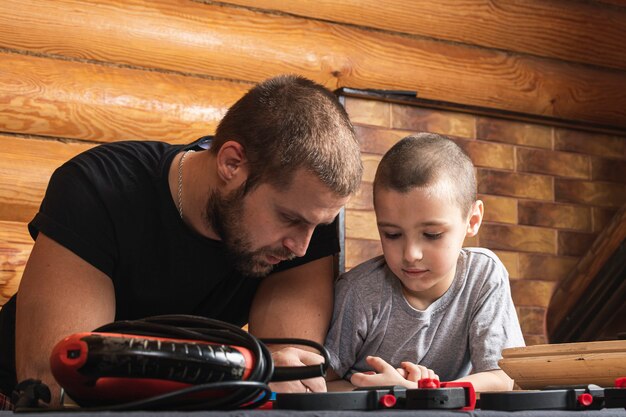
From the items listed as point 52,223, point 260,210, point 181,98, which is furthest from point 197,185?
point 181,98

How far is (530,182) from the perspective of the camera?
3148 millimetres

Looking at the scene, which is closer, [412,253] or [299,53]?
[412,253]

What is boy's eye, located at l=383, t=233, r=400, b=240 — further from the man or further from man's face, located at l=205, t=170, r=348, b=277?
man's face, located at l=205, t=170, r=348, b=277

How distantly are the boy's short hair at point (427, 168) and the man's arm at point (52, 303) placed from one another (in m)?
0.65

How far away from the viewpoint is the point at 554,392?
90 cm

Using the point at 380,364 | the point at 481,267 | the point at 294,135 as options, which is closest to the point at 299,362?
the point at 380,364

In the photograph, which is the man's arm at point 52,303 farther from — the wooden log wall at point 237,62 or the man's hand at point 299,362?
the wooden log wall at point 237,62

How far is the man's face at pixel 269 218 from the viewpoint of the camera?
1.49m

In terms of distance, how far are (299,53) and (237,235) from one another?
140 cm

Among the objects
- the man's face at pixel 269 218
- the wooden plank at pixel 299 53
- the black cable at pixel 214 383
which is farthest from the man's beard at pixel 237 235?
the wooden plank at pixel 299 53

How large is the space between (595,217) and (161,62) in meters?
1.73

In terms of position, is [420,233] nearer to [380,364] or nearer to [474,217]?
[474,217]

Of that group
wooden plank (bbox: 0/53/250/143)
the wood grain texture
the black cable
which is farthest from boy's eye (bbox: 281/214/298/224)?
the wood grain texture

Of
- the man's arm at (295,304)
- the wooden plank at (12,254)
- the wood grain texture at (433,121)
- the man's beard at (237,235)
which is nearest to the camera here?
the man's beard at (237,235)
